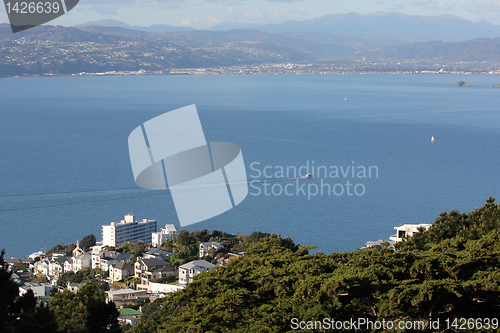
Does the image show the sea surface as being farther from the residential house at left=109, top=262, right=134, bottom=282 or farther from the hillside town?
the residential house at left=109, top=262, right=134, bottom=282

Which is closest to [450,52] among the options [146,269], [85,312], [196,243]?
[196,243]

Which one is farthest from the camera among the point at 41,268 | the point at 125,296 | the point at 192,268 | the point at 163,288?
the point at 41,268

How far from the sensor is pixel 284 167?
21.3m

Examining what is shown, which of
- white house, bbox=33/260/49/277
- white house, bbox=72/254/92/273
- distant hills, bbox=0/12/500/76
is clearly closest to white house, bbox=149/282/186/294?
white house, bbox=72/254/92/273

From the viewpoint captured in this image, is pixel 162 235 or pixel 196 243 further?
pixel 162 235

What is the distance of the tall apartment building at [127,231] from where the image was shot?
14727 mm

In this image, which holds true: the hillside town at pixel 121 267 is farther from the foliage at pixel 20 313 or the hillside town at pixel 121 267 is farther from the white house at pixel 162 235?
the foliage at pixel 20 313

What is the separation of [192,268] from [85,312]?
7.26 meters

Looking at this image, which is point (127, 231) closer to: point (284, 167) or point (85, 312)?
point (284, 167)

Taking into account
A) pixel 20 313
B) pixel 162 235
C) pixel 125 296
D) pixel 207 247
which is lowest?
pixel 162 235

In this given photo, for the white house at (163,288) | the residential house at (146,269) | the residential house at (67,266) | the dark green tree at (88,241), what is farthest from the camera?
the dark green tree at (88,241)

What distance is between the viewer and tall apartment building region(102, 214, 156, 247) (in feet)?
48.3

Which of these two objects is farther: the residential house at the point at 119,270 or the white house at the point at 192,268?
the residential house at the point at 119,270

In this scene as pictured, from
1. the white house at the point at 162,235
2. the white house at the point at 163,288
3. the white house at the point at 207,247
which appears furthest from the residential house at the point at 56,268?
the white house at the point at 207,247
